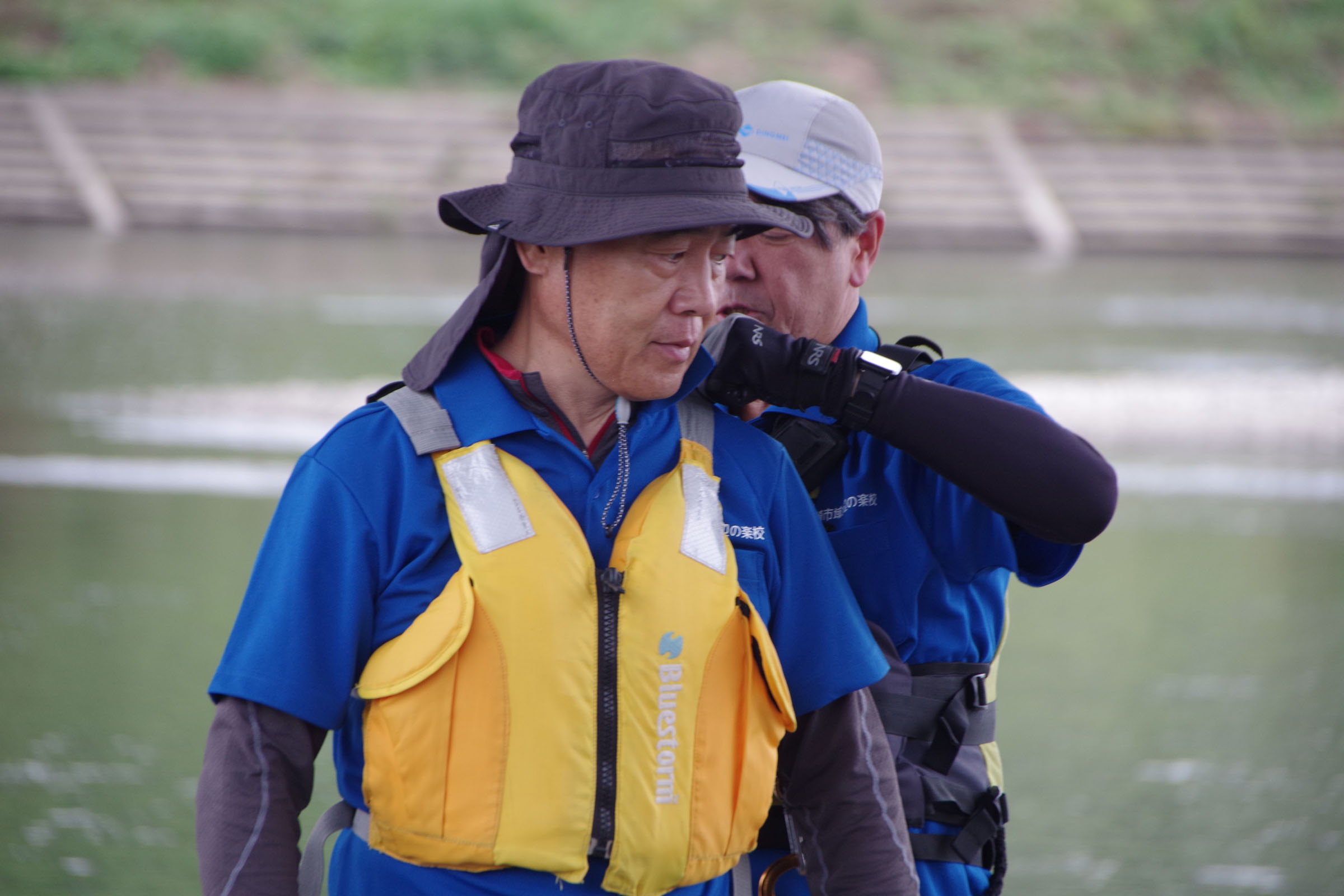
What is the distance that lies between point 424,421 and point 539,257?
237mm

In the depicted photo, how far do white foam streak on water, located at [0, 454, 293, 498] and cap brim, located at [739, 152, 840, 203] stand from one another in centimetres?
574

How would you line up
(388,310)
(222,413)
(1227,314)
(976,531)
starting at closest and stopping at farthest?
1. (976,531)
2. (222,413)
3. (388,310)
4. (1227,314)

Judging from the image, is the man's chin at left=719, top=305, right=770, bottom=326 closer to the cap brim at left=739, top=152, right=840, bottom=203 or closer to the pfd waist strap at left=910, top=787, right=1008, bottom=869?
the cap brim at left=739, top=152, right=840, bottom=203

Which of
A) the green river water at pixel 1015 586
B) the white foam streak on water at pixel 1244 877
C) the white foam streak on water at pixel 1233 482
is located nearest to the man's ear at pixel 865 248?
the green river water at pixel 1015 586

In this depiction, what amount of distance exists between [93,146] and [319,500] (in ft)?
55.9

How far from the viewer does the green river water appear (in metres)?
4.41

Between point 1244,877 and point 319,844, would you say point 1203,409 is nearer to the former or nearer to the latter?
point 1244,877

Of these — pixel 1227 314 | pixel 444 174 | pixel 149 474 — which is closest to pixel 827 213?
pixel 149 474

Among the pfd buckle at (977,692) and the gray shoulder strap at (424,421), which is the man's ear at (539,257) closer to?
the gray shoulder strap at (424,421)

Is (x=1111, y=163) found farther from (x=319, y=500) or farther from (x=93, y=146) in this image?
(x=319, y=500)

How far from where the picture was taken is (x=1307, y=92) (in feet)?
73.2

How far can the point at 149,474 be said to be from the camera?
7852mm

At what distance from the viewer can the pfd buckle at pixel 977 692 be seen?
2.07 metres

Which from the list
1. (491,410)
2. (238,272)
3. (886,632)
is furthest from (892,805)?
(238,272)
